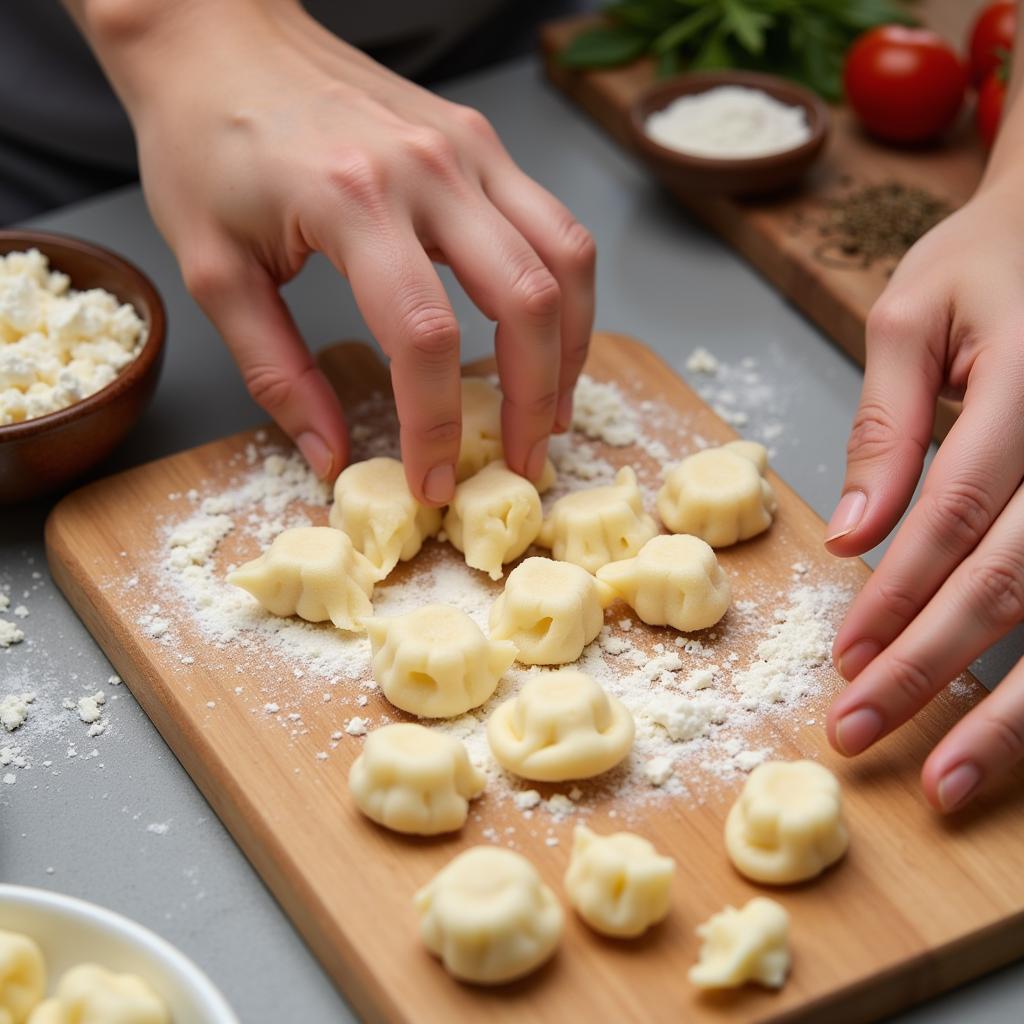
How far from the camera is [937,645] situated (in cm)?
163

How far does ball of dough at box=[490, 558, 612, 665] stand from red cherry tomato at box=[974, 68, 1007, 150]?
1508 millimetres

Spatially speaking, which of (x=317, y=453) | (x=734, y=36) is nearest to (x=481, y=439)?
(x=317, y=453)

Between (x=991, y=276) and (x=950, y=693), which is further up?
(x=991, y=276)

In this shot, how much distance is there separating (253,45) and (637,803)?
1303 mm

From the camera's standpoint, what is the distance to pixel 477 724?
175 centimetres

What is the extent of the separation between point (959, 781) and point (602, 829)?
408mm

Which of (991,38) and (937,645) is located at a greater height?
(991,38)

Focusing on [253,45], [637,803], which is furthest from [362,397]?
[637,803]

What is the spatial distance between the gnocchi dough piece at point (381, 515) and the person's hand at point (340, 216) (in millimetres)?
41

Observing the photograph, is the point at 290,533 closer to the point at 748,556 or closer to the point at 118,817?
the point at 118,817

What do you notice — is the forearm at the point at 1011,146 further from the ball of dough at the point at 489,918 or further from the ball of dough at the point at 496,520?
the ball of dough at the point at 489,918

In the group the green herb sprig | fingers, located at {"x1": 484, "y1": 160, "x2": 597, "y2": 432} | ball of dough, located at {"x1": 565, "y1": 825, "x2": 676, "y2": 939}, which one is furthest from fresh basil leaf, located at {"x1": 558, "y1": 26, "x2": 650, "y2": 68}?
ball of dough, located at {"x1": 565, "y1": 825, "x2": 676, "y2": 939}

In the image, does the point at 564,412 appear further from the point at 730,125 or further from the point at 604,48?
the point at 604,48

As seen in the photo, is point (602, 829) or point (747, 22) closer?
point (602, 829)
